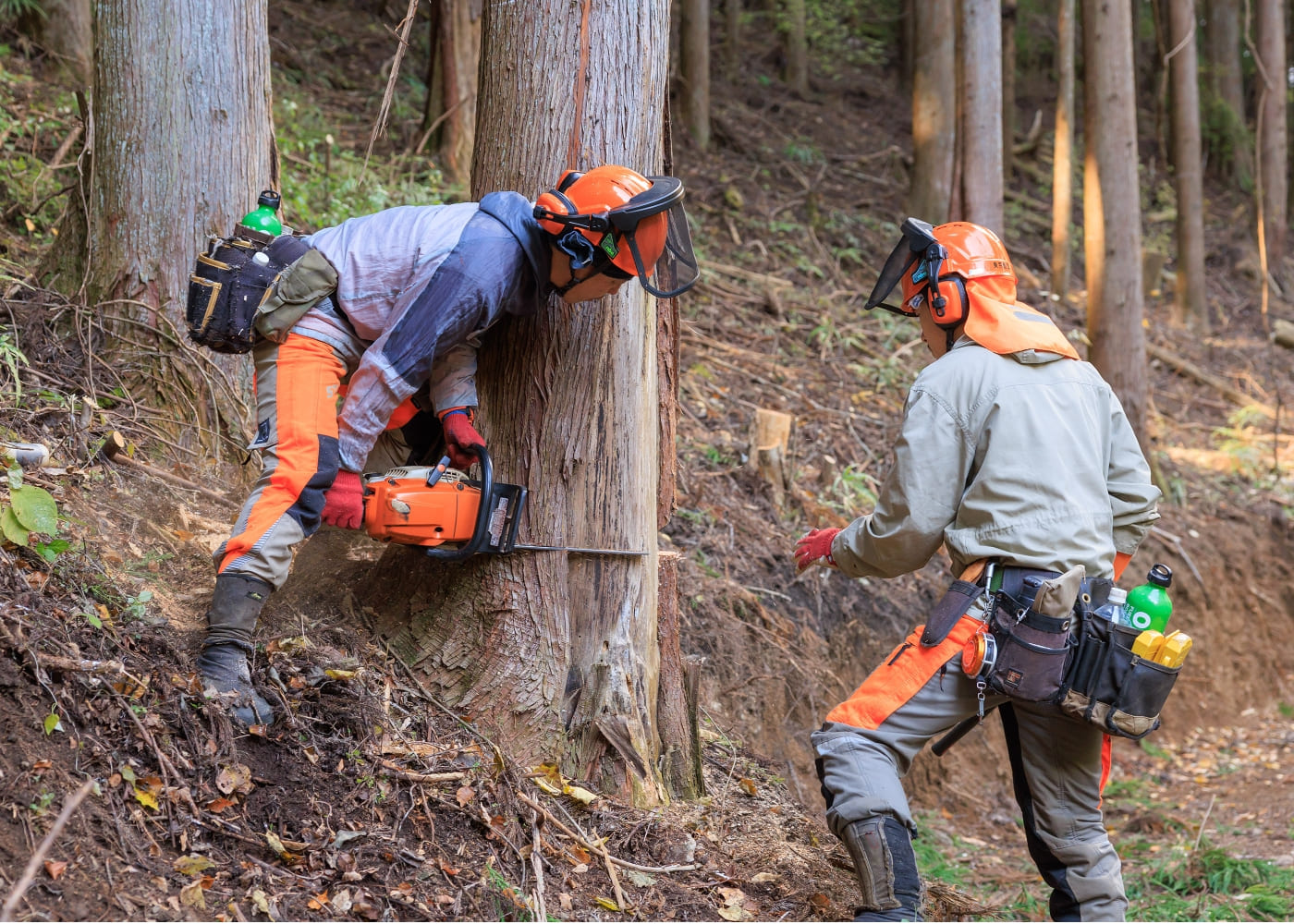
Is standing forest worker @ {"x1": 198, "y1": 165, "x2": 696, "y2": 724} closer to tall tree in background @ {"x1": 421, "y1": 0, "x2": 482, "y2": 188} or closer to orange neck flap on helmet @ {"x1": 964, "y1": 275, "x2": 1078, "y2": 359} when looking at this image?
orange neck flap on helmet @ {"x1": 964, "y1": 275, "x2": 1078, "y2": 359}

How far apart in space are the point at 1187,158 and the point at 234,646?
46.9 feet

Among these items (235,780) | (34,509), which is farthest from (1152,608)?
(34,509)

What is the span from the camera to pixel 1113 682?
319 centimetres

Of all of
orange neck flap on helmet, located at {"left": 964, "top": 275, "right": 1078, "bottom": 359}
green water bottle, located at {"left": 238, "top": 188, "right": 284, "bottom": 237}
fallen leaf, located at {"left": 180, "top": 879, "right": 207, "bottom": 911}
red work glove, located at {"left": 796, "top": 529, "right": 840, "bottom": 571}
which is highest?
green water bottle, located at {"left": 238, "top": 188, "right": 284, "bottom": 237}

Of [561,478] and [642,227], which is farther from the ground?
[642,227]

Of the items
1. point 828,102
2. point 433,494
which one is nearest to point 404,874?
point 433,494

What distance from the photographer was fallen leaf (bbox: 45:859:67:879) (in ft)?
7.45

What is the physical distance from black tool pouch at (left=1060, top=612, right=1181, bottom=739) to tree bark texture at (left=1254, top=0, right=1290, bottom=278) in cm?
1573

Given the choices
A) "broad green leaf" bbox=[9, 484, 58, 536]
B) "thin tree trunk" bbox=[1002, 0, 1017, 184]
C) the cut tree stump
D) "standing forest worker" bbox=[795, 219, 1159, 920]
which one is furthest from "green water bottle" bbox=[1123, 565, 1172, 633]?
"thin tree trunk" bbox=[1002, 0, 1017, 184]

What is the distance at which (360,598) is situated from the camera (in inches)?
150

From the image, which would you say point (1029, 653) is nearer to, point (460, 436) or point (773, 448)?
point (460, 436)

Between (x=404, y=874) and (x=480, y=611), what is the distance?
995 millimetres

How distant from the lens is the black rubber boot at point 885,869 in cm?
307

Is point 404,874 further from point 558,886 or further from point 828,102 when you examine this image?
point 828,102
